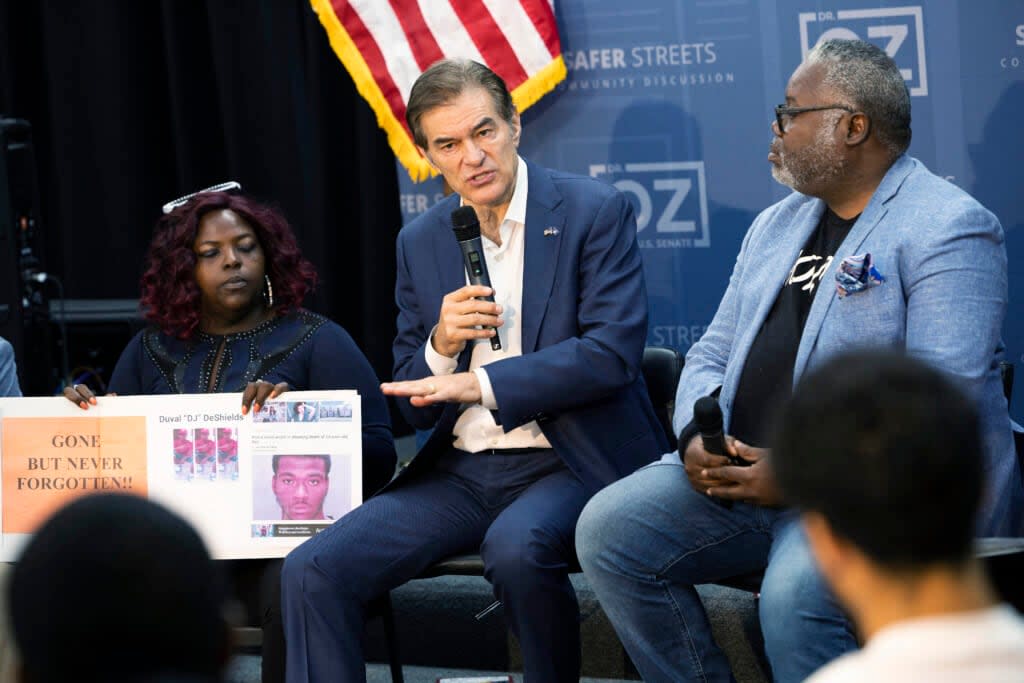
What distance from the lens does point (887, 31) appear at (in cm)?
478

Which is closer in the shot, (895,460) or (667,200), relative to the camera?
(895,460)

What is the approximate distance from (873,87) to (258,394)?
70.7 inches

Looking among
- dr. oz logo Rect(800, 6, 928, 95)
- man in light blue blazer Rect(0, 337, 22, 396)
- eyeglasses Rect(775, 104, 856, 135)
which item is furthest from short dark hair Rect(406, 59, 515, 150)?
man in light blue blazer Rect(0, 337, 22, 396)

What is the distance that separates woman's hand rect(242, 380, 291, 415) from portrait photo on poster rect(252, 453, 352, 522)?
14 centimetres

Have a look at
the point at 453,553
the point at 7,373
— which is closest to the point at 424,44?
the point at 7,373

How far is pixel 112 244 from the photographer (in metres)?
6.84

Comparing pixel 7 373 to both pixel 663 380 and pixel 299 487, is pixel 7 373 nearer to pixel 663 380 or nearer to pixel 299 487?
pixel 299 487

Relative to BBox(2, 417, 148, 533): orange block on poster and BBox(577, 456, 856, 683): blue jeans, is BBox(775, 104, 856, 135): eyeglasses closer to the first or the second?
BBox(577, 456, 856, 683): blue jeans

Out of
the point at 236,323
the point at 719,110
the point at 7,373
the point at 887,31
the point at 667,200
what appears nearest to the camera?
the point at 236,323

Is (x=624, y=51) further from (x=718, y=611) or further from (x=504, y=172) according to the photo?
(x=718, y=611)

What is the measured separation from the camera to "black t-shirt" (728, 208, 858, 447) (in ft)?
11.4

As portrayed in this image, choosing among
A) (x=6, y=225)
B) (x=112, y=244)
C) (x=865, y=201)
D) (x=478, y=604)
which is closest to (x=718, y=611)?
(x=478, y=604)

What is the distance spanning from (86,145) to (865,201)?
4.49 meters

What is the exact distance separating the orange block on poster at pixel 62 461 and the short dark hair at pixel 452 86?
119 centimetres
